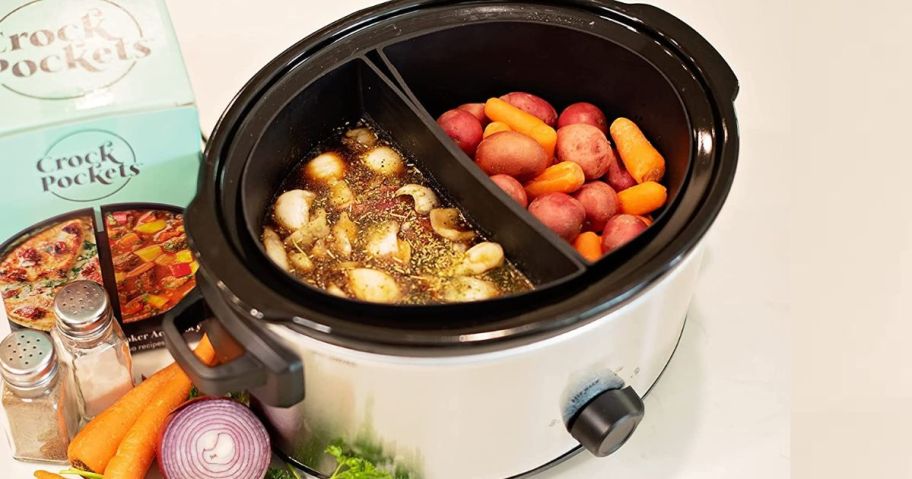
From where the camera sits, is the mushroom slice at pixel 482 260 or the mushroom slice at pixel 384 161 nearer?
the mushroom slice at pixel 482 260

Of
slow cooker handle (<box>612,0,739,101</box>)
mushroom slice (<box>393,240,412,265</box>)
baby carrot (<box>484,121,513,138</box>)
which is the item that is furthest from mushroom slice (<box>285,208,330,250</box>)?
slow cooker handle (<box>612,0,739,101</box>)

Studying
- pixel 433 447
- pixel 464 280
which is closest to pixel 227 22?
pixel 464 280

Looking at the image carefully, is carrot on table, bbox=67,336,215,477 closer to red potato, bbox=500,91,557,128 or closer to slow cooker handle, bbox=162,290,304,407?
slow cooker handle, bbox=162,290,304,407

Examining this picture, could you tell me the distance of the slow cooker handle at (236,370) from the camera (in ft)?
4.19

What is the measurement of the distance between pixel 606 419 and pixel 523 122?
0.54 m

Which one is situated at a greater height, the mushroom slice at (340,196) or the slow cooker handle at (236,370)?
the mushroom slice at (340,196)

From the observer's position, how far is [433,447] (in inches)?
55.3

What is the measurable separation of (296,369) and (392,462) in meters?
0.23

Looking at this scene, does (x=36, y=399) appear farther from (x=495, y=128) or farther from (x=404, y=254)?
(x=495, y=128)

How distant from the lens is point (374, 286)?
142 cm

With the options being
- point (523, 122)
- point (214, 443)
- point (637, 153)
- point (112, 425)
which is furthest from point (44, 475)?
point (637, 153)

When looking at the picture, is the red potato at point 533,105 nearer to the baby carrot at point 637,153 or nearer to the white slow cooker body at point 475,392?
the baby carrot at point 637,153

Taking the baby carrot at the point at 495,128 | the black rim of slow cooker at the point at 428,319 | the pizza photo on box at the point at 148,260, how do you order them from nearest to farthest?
the black rim of slow cooker at the point at 428,319 → the pizza photo on box at the point at 148,260 → the baby carrot at the point at 495,128

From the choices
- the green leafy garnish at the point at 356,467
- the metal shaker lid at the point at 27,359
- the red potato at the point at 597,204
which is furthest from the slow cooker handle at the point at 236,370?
the red potato at the point at 597,204
